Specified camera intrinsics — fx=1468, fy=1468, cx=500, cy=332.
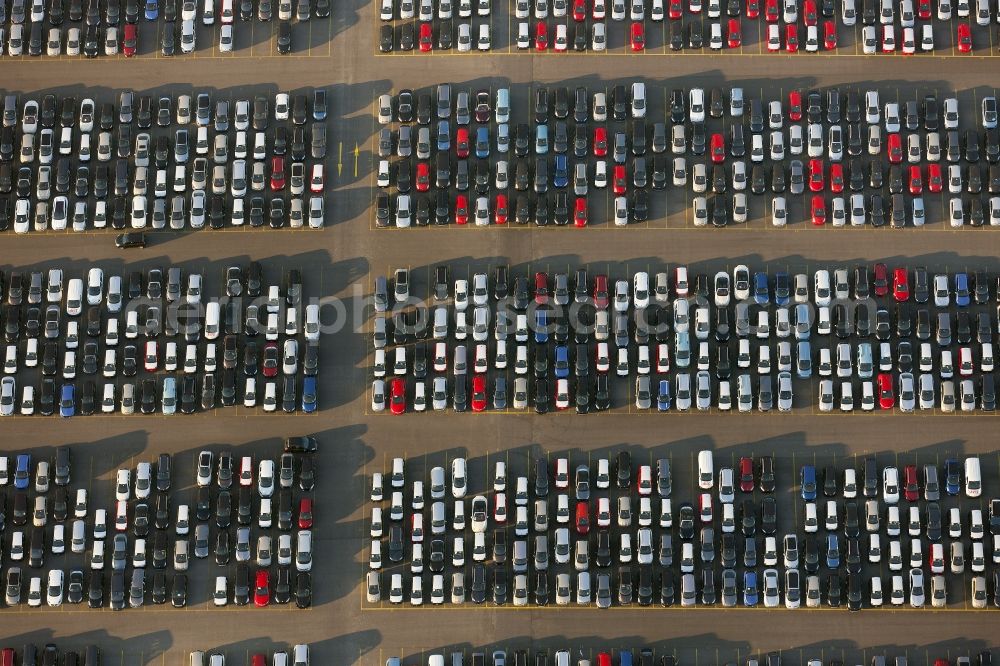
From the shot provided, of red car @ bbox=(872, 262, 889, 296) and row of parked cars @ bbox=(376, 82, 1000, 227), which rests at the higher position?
row of parked cars @ bbox=(376, 82, 1000, 227)

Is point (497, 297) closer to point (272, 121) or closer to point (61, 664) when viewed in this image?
point (272, 121)

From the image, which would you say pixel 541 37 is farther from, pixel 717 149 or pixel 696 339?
pixel 696 339

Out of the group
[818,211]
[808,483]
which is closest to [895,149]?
[818,211]

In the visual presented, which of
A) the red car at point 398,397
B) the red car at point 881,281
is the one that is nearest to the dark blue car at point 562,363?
the red car at point 398,397

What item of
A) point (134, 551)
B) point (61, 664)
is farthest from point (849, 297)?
point (61, 664)

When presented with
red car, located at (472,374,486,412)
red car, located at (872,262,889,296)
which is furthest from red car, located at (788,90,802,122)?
red car, located at (472,374,486,412)

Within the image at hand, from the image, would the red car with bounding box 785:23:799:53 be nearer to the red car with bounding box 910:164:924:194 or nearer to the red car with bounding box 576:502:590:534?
the red car with bounding box 910:164:924:194
